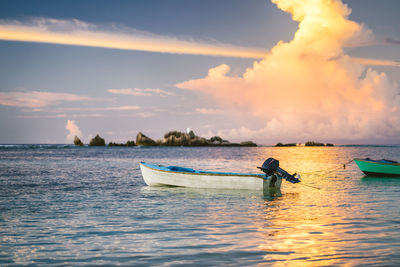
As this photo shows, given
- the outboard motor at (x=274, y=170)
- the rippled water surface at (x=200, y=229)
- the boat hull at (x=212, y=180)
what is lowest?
the rippled water surface at (x=200, y=229)

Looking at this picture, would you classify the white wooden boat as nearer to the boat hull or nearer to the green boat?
the boat hull

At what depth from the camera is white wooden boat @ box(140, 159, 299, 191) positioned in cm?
2477

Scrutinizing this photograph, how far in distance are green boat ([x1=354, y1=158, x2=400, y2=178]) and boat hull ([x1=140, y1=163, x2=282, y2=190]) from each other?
58.3ft

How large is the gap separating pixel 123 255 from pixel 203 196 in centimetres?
1296

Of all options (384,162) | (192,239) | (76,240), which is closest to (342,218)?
(192,239)

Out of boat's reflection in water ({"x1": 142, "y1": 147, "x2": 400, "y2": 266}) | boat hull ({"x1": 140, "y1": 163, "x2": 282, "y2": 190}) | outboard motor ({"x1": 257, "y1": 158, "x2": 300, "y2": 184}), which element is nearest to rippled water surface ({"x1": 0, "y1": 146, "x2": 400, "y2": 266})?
boat's reflection in water ({"x1": 142, "y1": 147, "x2": 400, "y2": 266})

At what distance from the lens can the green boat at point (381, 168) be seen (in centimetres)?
3709

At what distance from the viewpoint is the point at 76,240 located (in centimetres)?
1227

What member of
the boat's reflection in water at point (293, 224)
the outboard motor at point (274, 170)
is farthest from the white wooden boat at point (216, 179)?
the boat's reflection in water at point (293, 224)

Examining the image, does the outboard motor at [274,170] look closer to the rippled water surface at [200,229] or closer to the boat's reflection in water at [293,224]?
the boat's reflection in water at [293,224]

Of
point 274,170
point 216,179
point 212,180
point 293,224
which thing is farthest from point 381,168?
point 293,224

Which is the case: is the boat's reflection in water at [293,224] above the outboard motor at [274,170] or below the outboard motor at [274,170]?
below

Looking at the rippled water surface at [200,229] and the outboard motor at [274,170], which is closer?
the rippled water surface at [200,229]

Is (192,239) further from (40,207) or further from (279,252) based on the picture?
(40,207)
